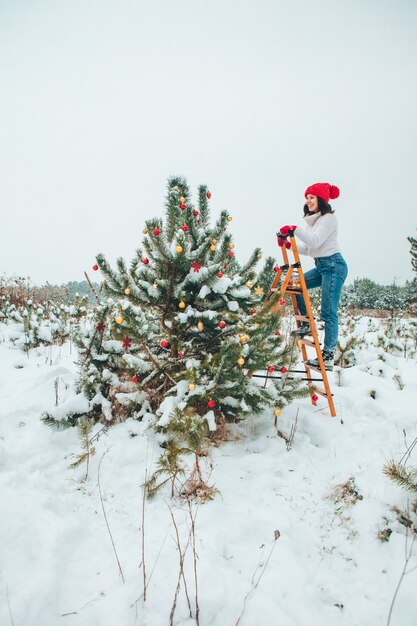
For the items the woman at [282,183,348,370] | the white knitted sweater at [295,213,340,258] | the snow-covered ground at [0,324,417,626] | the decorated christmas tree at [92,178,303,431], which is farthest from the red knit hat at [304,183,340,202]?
the snow-covered ground at [0,324,417,626]

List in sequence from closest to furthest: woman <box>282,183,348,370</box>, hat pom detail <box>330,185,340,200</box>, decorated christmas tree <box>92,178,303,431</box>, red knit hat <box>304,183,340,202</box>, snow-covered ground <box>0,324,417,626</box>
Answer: snow-covered ground <box>0,324,417,626</box>, decorated christmas tree <box>92,178,303,431</box>, woman <box>282,183,348,370</box>, red knit hat <box>304,183,340,202</box>, hat pom detail <box>330,185,340,200</box>

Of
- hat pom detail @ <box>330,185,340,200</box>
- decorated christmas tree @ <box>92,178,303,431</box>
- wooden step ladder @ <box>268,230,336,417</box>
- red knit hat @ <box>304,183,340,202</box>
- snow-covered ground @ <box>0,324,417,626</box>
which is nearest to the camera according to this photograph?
snow-covered ground @ <box>0,324,417,626</box>

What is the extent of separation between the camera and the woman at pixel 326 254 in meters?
3.45

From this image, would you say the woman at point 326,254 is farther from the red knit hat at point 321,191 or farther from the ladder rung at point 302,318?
the ladder rung at point 302,318

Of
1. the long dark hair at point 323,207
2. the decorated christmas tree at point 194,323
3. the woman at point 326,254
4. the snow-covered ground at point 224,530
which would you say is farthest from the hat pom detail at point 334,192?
the snow-covered ground at point 224,530

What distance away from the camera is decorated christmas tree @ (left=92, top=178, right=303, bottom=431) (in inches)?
103

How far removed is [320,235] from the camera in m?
3.43

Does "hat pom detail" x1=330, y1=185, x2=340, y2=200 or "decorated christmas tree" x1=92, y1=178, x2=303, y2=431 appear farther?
"hat pom detail" x1=330, y1=185, x2=340, y2=200

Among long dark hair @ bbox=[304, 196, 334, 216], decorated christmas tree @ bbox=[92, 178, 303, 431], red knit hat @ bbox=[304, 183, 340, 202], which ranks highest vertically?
red knit hat @ bbox=[304, 183, 340, 202]

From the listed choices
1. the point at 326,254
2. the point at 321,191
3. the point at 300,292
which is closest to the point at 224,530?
the point at 300,292

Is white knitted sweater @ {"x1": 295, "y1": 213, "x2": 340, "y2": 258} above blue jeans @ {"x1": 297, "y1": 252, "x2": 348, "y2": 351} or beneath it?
above

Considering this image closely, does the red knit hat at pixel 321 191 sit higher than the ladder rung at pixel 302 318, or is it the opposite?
the red knit hat at pixel 321 191

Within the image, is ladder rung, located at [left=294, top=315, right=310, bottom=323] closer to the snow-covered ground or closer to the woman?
the woman

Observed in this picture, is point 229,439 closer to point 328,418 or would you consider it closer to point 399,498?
point 328,418
